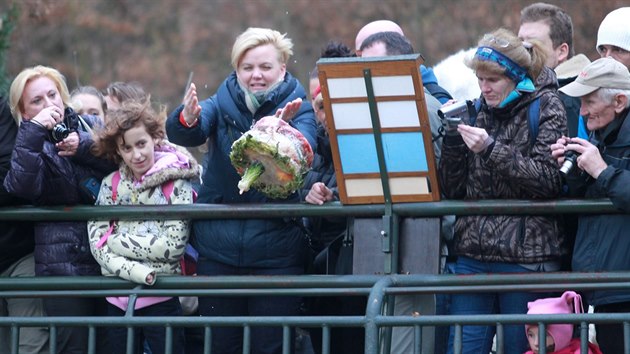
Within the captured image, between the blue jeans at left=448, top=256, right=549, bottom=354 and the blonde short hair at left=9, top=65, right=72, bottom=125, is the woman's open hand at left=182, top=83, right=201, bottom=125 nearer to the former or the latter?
the blonde short hair at left=9, top=65, right=72, bottom=125

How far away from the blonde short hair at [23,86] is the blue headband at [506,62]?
227cm

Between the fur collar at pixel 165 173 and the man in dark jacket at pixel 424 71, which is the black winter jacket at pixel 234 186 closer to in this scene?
the fur collar at pixel 165 173

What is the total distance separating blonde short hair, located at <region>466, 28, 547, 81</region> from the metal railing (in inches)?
25.6

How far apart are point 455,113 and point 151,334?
187 cm

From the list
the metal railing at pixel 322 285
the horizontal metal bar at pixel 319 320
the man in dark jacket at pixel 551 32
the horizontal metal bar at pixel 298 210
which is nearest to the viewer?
the horizontal metal bar at pixel 319 320

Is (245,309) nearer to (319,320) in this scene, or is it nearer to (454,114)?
(319,320)

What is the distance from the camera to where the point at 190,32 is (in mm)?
25969

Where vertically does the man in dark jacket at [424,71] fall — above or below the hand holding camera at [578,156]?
above

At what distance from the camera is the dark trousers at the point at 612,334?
616 centimetres

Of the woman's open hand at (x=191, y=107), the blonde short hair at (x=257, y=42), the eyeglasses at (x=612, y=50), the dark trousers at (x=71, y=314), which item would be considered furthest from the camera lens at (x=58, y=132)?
the eyeglasses at (x=612, y=50)

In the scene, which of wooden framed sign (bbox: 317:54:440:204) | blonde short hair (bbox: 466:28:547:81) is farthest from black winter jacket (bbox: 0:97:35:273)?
blonde short hair (bbox: 466:28:547:81)

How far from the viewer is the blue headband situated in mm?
6422

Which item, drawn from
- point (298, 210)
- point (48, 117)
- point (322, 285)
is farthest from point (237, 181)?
point (48, 117)

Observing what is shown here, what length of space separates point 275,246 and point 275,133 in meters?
0.63
